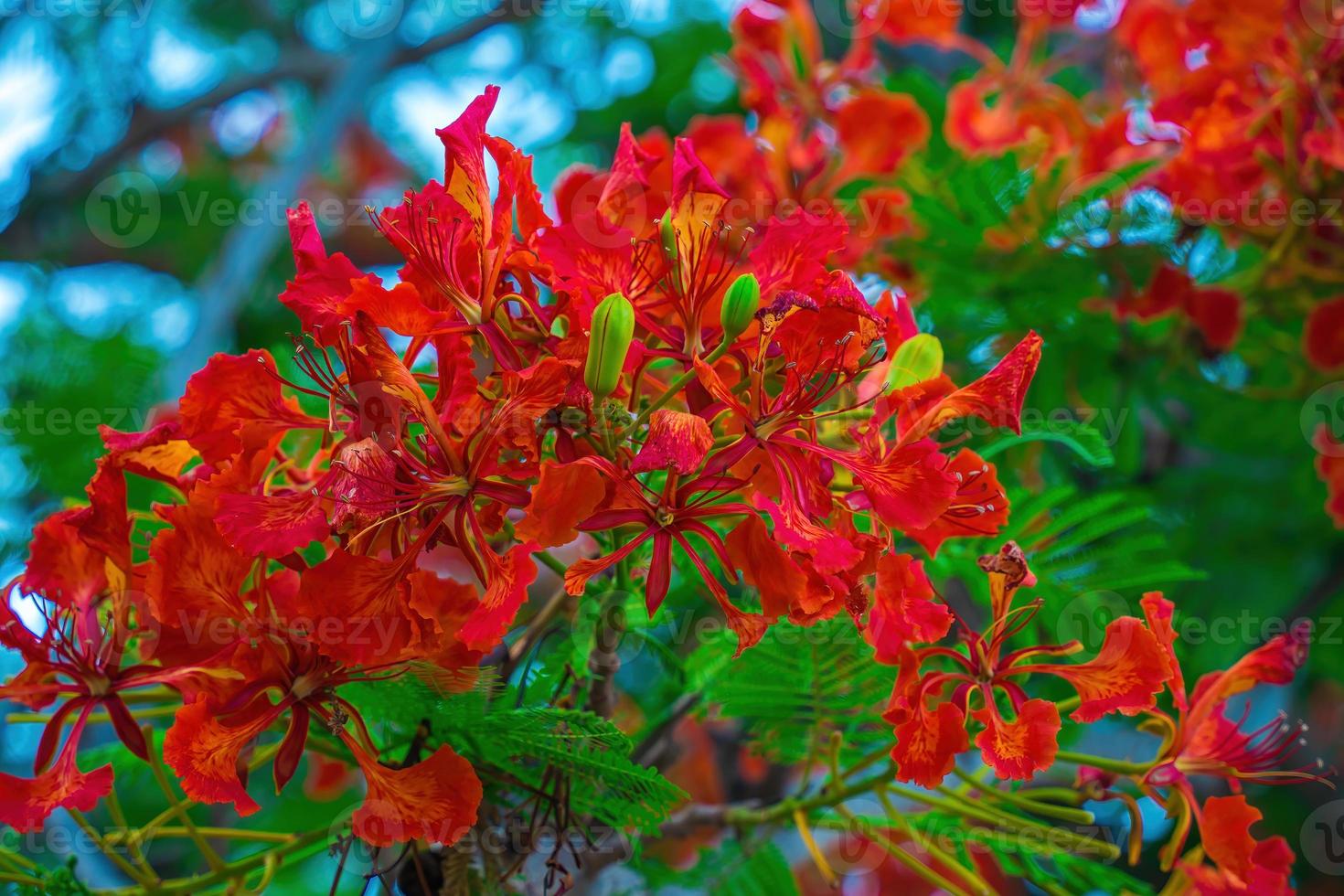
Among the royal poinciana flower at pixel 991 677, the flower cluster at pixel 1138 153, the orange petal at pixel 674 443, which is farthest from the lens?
the flower cluster at pixel 1138 153

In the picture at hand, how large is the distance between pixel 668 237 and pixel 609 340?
0.42 ft

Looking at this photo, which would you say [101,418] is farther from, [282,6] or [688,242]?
[282,6]

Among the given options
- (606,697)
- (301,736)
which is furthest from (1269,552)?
(301,736)

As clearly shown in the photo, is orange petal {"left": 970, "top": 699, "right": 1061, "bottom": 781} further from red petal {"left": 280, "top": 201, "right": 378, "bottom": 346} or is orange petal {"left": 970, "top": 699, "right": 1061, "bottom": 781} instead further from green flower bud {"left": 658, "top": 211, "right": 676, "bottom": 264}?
red petal {"left": 280, "top": 201, "right": 378, "bottom": 346}

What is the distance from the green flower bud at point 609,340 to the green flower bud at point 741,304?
7 centimetres

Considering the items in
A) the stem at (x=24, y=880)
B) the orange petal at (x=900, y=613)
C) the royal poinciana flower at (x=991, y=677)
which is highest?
the orange petal at (x=900, y=613)

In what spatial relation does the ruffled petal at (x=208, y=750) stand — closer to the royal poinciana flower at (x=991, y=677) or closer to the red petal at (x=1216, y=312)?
the royal poinciana flower at (x=991, y=677)

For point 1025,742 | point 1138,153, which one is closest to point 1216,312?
point 1138,153

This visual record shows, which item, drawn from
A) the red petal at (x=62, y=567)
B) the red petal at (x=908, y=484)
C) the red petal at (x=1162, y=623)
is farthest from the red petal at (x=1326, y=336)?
the red petal at (x=62, y=567)

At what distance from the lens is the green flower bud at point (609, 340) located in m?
0.78

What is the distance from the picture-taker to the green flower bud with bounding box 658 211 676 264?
866mm

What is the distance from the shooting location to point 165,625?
0.89 meters

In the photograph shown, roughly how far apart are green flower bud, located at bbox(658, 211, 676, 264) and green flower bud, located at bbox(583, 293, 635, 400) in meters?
0.09

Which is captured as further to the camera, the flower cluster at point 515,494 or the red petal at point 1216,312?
the red petal at point 1216,312
